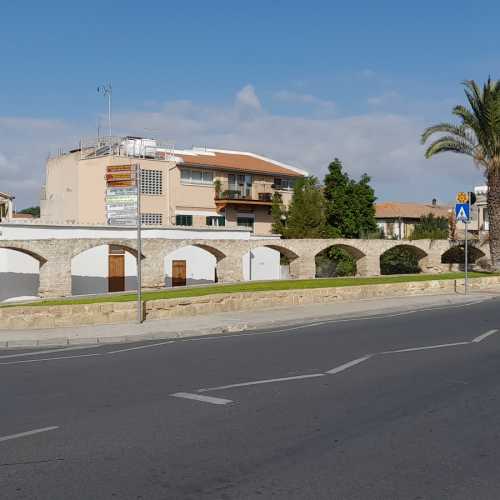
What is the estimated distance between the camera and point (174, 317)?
66.3ft

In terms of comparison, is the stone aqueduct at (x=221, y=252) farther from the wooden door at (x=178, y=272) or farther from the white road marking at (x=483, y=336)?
the white road marking at (x=483, y=336)

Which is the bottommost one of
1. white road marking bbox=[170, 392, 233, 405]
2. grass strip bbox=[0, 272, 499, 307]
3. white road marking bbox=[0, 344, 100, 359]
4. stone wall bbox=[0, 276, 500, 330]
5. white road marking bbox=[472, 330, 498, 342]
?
white road marking bbox=[0, 344, 100, 359]

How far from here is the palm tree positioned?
111 feet

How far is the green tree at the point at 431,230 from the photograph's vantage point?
2008 inches

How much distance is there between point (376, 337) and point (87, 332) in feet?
23.9

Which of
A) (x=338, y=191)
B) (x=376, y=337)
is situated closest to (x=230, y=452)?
(x=376, y=337)

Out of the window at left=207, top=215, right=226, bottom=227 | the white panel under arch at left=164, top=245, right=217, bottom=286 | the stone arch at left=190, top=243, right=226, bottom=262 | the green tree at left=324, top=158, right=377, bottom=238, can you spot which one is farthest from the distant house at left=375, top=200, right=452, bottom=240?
the stone arch at left=190, top=243, right=226, bottom=262

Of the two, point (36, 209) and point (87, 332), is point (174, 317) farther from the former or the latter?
point (36, 209)

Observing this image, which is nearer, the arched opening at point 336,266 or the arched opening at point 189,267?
the arched opening at point 189,267

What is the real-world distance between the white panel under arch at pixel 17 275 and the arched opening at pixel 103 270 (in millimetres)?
1872

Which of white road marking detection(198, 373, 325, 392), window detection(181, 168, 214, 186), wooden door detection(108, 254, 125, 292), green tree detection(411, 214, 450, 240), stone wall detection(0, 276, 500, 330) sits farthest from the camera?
green tree detection(411, 214, 450, 240)

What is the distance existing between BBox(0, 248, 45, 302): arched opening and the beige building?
10.8 metres

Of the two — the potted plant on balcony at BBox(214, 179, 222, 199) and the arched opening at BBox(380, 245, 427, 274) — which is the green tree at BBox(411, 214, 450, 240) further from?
the potted plant on balcony at BBox(214, 179, 222, 199)

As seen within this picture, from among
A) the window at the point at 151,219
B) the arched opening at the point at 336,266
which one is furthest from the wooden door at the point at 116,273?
the arched opening at the point at 336,266
